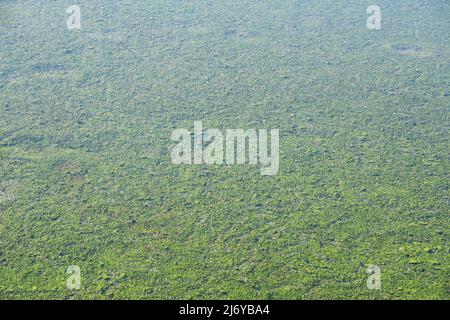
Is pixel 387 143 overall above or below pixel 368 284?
above

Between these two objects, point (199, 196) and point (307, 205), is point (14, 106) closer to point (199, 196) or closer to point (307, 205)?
point (199, 196)

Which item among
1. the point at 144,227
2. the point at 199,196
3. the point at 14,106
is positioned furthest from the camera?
the point at 14,106

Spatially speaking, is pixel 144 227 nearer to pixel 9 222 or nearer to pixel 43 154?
→ pixel 9 222
